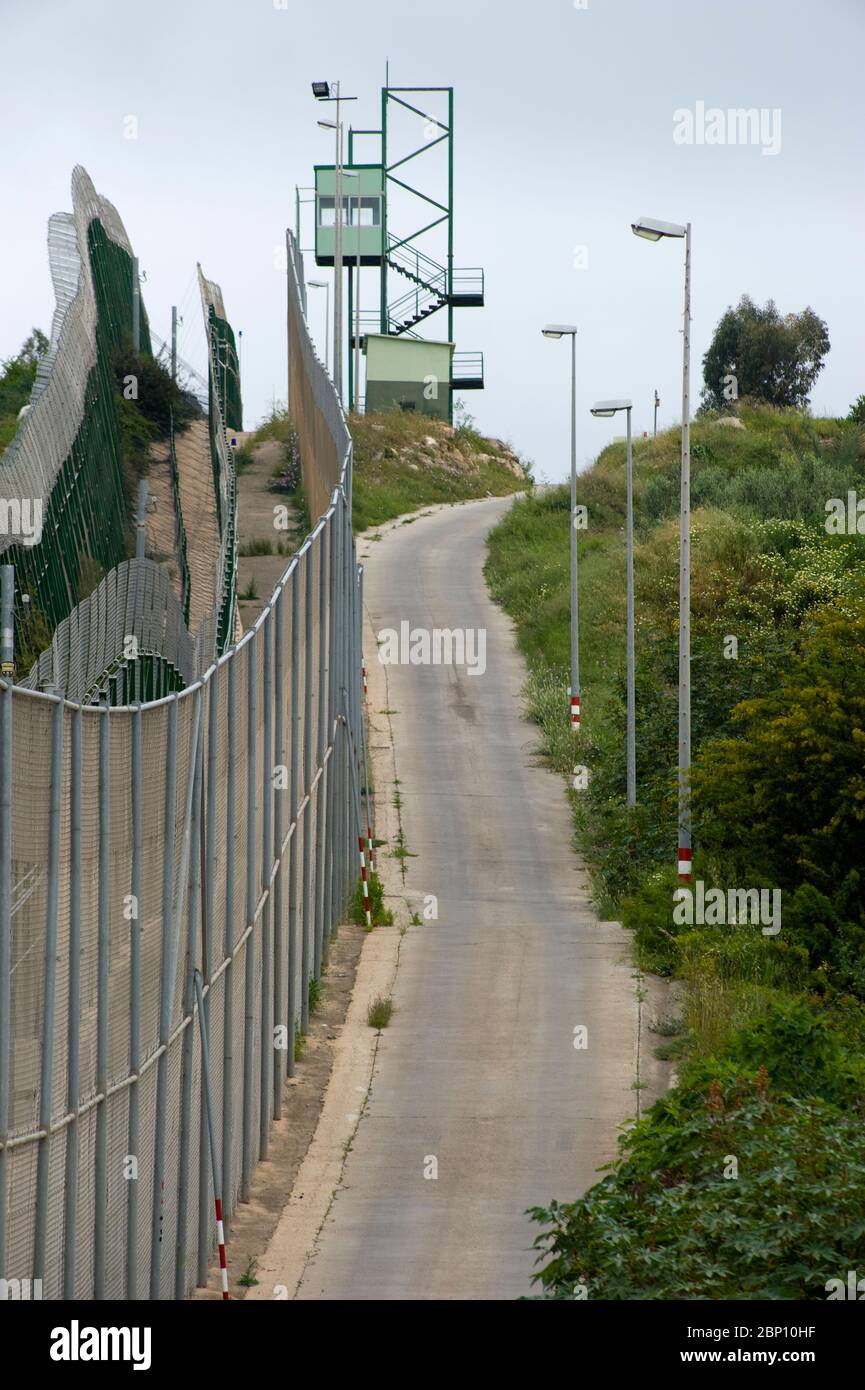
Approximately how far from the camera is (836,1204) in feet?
36.3

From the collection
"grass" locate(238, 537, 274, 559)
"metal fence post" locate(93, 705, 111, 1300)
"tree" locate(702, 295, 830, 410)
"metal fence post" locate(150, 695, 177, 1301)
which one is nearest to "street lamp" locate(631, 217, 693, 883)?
"metal fence post" locate(150, 695, 177, 1301)

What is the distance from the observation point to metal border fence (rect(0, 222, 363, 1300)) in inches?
360

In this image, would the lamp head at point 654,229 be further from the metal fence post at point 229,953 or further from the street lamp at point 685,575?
the metal fence post at point 229,953

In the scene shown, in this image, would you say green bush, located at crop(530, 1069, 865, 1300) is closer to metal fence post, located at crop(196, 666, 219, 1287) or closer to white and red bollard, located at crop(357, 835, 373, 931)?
metal fence post, located at crop(196, 666, 219, 1287)

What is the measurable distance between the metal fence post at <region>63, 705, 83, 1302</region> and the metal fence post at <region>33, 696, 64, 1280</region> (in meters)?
0.40

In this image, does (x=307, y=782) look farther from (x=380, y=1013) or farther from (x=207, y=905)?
(x=207, y=905)

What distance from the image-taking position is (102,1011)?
417 inches

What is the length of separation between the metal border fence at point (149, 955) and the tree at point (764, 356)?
223 feet

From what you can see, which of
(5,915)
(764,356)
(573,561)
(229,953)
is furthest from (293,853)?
(764,356)

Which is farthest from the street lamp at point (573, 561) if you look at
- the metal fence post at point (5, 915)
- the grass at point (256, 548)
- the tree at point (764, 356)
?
the tree at point (764, 356)

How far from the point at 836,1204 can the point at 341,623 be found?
1488 centimetres

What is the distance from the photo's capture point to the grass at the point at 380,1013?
20.6m
